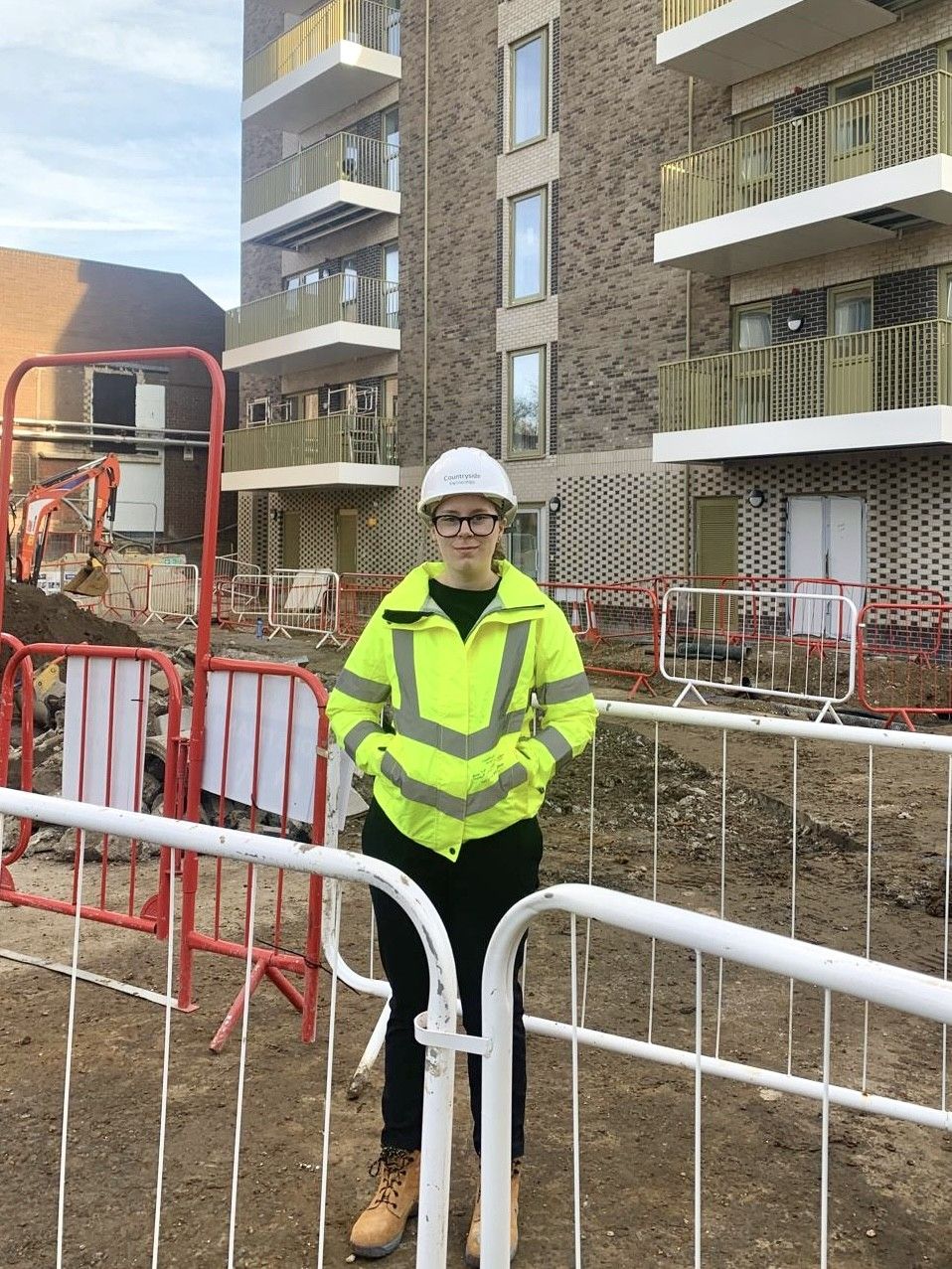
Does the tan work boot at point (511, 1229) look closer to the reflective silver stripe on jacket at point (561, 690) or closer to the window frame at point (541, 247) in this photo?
the reflective silver stripe on jacket at point (561, 690)

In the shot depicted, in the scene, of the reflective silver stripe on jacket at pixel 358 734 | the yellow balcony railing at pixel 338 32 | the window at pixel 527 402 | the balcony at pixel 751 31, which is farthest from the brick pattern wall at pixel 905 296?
the reflective silver stripe on jacket at pixel 358 734

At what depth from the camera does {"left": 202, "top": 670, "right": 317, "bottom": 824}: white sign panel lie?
4.29m

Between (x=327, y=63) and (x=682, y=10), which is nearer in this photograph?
(x=682, y=10)

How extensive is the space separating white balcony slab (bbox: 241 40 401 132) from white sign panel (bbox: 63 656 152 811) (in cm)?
2415

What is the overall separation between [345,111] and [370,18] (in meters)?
2.23

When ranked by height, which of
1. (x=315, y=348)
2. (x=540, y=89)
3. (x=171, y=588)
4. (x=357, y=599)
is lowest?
(x=357, y=599)

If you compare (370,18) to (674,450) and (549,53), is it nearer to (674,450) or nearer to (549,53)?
(549,53)

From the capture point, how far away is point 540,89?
22.5 meters

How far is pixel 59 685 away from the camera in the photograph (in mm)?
9898

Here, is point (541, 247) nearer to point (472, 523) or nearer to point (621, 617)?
point (621, 617)

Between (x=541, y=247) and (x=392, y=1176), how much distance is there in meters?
21.7

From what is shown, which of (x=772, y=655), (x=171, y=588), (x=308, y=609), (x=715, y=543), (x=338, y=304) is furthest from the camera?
(x=171, y=588)

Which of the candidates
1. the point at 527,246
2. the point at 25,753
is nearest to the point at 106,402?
the point at 527,246

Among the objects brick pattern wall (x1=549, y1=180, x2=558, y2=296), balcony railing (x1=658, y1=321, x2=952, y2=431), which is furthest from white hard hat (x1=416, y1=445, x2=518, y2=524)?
brick pattern wall (x1=549, y1=180, x2=558, y2=296)
